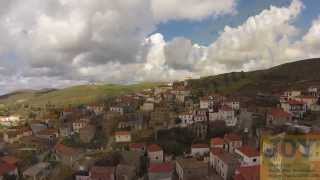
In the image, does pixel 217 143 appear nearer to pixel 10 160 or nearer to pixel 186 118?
pixel 186 118

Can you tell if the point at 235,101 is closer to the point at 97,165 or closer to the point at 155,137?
the point at 155,137

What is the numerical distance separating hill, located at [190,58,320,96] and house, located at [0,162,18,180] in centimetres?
5971

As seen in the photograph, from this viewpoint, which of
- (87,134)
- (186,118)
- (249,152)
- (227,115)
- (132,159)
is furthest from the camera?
(87,134)

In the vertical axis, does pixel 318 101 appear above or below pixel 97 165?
above

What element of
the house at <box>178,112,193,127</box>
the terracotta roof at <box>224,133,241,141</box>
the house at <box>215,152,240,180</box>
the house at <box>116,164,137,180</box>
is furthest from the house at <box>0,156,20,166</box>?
the house at <box>215,152,240,180</box>

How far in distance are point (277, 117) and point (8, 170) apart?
44.8 m

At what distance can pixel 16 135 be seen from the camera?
89750mm

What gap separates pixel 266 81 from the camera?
4919 inches

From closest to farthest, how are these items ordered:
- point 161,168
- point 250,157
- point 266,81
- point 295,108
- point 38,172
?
point 250,157 → point 161,168 → point 38,172 → point 295,108 → point 266,81

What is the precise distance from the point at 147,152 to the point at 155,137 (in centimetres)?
801

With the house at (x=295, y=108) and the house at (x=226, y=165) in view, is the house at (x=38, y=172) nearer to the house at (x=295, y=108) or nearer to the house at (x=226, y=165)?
the house at (x=226, y=165)

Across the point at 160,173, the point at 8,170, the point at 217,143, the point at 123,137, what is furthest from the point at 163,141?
the point at 8,170

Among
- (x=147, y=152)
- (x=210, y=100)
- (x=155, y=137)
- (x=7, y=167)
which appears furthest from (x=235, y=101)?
(x=7, y=167)

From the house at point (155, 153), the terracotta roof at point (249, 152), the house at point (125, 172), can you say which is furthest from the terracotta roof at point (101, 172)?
the terracotta roof at point (249, 152)
